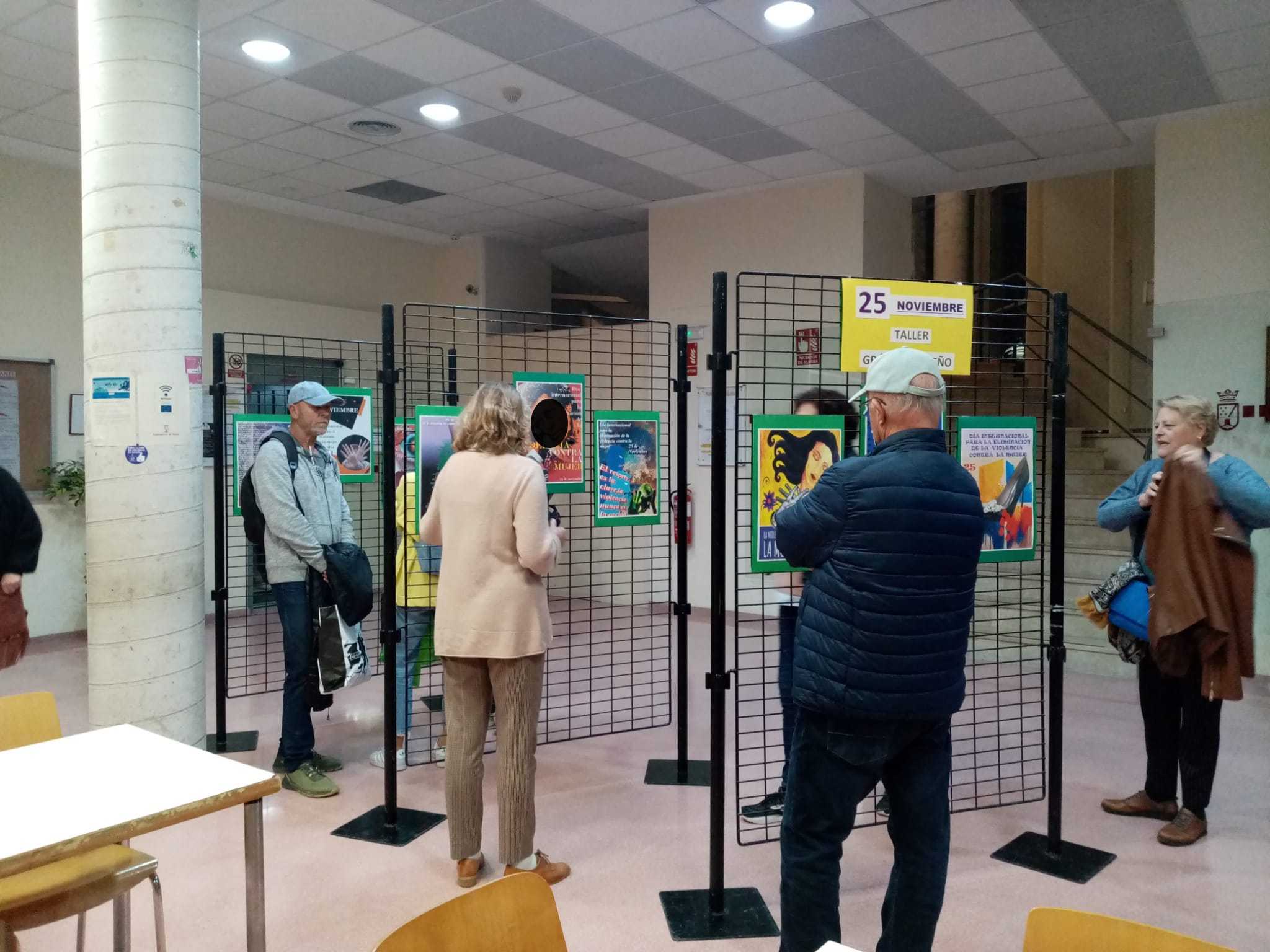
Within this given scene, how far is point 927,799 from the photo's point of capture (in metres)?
2.10

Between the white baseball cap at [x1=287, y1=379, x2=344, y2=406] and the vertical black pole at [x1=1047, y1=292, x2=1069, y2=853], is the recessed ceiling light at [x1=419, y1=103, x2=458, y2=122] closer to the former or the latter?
the white baseball cap at [x1=287, y1=379, x2=344, y2=406]

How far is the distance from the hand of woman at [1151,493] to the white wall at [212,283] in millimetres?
5483

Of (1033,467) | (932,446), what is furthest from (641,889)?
(1033,467)

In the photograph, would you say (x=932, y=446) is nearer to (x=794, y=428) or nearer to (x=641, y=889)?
(x=794, y=428)

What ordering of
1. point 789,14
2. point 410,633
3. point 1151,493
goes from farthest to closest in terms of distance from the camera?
point 789,14 → point 410,633 → point 1151,493

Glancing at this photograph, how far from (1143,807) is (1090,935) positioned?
2.55m

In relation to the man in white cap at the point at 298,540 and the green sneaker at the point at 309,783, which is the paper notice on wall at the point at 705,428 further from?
the green sneaker at the point at 309,783

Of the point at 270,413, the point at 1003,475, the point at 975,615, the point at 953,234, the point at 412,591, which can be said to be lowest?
the point at 975,615

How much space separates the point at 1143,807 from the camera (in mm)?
3371

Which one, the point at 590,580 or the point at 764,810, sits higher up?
the point at 590,580

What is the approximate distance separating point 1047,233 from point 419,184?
20.1ft

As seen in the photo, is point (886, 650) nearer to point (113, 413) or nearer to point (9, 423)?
point (113, 413)

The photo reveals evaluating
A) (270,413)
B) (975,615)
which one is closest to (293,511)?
(270,413)

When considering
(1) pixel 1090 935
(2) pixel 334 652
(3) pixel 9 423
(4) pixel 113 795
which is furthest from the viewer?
(3) pixel 9 423
